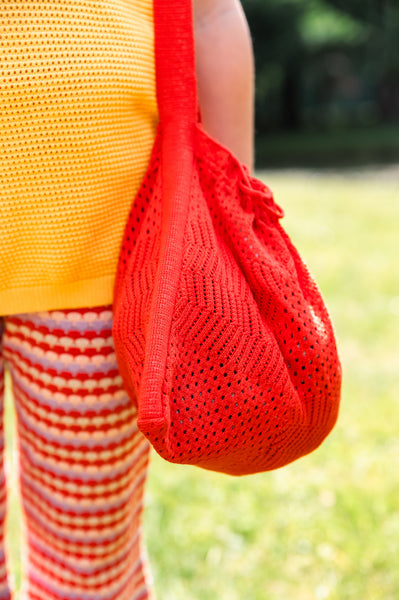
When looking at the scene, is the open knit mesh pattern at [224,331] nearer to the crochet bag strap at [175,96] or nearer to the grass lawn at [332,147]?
the crochet bag strap at [175,96]

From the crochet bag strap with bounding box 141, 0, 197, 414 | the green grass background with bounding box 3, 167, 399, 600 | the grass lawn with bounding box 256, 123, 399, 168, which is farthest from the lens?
the grass lawn with bounding box 256, 123, 399, 168

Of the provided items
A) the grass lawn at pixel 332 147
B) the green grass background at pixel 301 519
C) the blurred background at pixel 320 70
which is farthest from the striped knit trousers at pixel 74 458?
the blurred background at pixel 320 70

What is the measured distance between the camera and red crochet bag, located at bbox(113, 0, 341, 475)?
0.88m

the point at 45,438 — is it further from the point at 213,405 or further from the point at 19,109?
the point at 19,109

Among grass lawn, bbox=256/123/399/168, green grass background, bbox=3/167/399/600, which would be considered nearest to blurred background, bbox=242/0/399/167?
grass lawn, bbox=256/123/399/168

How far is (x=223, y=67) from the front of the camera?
112 cm

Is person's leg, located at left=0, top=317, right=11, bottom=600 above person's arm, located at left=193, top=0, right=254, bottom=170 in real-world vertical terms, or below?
below

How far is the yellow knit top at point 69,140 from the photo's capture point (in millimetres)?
909

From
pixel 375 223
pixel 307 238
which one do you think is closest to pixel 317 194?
pixel 375 223

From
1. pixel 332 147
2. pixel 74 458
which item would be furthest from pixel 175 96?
pixel 332 147

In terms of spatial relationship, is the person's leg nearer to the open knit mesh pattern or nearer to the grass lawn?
the open knit mesh pattern

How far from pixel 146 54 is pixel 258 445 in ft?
Result: 1.92

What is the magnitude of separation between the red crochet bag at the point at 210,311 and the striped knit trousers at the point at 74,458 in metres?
0.09

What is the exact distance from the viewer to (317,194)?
732cm
